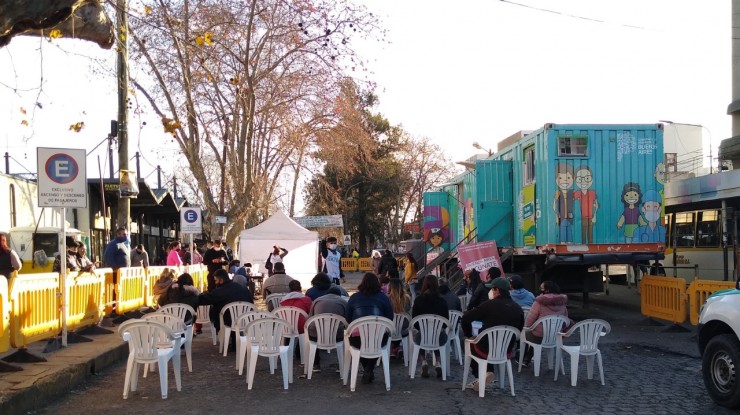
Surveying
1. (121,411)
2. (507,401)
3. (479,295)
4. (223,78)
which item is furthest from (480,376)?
(223,78)

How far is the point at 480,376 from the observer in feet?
25.3

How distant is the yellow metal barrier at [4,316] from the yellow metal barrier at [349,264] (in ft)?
117

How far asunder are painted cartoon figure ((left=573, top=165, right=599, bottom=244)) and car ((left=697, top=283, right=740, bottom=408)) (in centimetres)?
661

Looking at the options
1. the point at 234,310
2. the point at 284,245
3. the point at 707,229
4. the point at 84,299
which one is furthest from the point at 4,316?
the point at 707,229

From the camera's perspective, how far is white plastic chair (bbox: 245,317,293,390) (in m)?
8.17

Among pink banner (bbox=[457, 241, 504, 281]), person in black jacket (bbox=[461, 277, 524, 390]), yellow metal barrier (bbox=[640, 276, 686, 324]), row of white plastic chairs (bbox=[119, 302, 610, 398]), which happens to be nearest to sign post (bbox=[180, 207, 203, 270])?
pink banner (bbox=[457, 241, 504, 281])

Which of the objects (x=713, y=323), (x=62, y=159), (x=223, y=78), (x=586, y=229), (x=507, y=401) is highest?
(x=223, y=78)

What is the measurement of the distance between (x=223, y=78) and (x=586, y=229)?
13701 millimetres

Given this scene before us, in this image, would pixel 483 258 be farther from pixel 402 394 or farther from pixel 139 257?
pixel 139 257

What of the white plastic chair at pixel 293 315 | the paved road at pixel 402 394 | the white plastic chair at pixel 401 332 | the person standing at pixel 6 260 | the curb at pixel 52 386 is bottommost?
the paved road at pixel 402 394

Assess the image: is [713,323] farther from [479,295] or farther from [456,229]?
[456,229]

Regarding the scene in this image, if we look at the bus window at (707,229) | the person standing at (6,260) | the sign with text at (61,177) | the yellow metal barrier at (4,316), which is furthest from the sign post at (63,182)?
the bus window at (707,229)

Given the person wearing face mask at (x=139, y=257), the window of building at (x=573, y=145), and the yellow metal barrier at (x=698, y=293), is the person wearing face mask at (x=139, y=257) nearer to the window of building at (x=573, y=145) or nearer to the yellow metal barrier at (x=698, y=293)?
the window of building at (x=573, y=145)

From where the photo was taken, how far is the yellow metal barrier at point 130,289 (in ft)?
43.7
